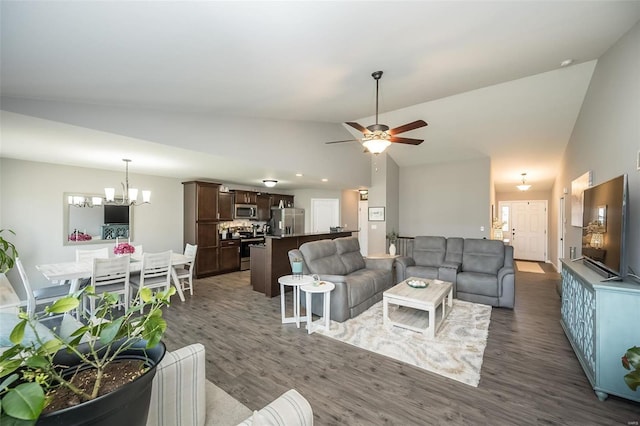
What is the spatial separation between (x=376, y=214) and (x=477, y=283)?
3.34 meters

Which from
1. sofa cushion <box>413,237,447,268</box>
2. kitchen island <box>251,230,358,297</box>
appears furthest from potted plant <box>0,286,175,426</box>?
sofa cushion <box>413,237,447,268</box>

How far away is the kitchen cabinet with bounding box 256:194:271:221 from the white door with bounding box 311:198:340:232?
1425 mm

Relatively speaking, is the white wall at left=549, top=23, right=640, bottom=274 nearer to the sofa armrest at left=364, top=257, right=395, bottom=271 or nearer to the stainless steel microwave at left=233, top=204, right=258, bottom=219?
the sofa armrest at left=364, top=257, right=395, bottom=271

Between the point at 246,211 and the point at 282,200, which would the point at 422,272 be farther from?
the point at 282,200

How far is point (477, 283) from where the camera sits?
4.45 metres

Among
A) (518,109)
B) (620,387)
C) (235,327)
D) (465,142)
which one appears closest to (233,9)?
(235,327)

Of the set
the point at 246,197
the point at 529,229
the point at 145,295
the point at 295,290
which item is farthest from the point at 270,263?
the point at 529,229

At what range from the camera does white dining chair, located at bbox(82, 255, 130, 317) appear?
140 inches

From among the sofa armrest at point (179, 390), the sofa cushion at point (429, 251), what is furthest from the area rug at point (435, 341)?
the sofa armrest at point (179, 390)

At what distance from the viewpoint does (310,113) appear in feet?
15.0

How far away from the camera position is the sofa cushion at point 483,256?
4.72 metres

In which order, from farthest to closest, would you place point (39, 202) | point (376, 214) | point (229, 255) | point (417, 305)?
point (376, 214) < point (229, 255) < point (39, 202) < point (417, 305)

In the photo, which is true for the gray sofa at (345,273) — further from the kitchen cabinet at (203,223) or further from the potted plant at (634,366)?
the kitchen cabinet at (203,223)

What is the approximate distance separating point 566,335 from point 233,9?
470 cm
